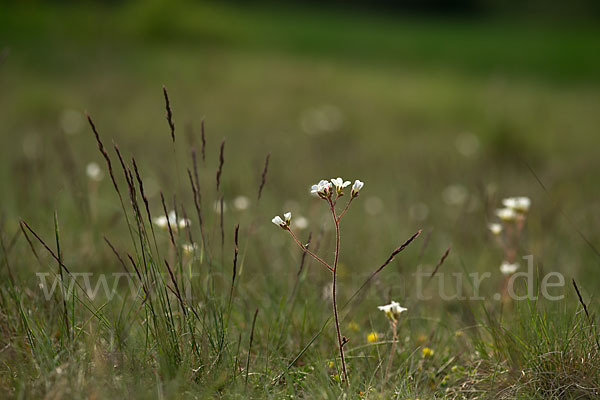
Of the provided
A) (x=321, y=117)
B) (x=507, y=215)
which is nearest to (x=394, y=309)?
(x=507, y=215)

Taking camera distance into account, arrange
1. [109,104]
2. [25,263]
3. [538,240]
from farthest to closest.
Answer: [109,104] < [538,240] < [25,263]

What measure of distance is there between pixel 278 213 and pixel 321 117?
160 inches

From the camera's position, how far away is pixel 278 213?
3.60m

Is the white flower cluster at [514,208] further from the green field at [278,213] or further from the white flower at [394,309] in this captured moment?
the white flower at [394,309]

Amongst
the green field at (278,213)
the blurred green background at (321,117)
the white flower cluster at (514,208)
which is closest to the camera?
the green field at (278,213)

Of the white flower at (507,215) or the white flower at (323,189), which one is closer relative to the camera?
the white flower at (323,189)

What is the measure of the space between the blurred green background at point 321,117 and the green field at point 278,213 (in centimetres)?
4

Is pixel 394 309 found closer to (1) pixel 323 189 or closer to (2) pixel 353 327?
(1) pixel 323 189

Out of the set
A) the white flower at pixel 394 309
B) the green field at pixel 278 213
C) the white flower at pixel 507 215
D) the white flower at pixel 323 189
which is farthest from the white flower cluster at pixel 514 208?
the white flower at pixel 323 189

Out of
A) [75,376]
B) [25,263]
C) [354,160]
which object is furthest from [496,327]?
[354,160]

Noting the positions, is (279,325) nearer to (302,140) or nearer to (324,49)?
(302,140)

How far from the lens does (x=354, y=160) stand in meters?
5.46

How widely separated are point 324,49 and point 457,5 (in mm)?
19400

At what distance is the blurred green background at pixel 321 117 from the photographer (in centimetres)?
337
